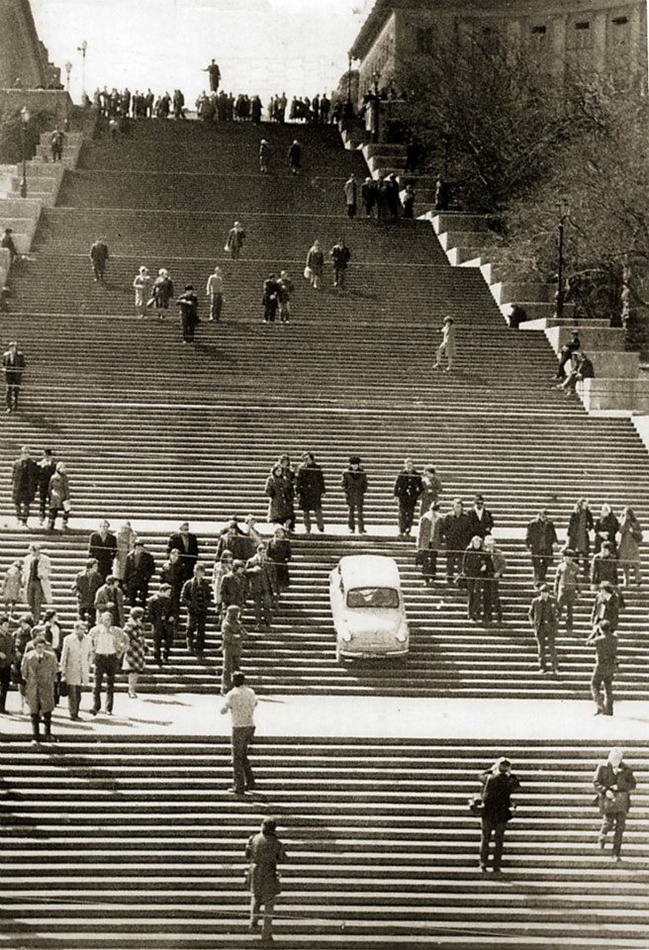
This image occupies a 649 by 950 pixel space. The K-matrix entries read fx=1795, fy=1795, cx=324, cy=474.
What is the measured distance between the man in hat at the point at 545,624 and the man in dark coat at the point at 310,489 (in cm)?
497

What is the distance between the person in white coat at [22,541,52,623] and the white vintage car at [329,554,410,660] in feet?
14.0

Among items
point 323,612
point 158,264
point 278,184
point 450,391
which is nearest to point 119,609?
point 323,612

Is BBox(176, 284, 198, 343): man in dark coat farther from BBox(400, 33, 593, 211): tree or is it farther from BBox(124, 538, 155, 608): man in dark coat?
BBox(400, 33, 593, 211): tree

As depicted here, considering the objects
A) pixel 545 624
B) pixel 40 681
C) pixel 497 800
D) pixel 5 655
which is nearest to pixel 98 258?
pixel 545 624

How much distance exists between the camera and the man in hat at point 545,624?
83.5 feet

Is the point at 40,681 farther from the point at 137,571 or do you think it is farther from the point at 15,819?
the point at 137,571

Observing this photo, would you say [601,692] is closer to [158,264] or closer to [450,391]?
[450,391]

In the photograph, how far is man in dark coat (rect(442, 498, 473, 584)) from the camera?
2788 cm

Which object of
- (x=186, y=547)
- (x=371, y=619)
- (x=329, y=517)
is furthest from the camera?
(x=329, y=517)

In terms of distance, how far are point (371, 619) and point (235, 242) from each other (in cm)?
2189

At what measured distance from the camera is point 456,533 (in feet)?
91.6

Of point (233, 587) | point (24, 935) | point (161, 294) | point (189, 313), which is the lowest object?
point (24, 935)

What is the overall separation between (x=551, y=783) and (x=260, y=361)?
1852cm

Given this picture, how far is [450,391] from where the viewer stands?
123 ft
